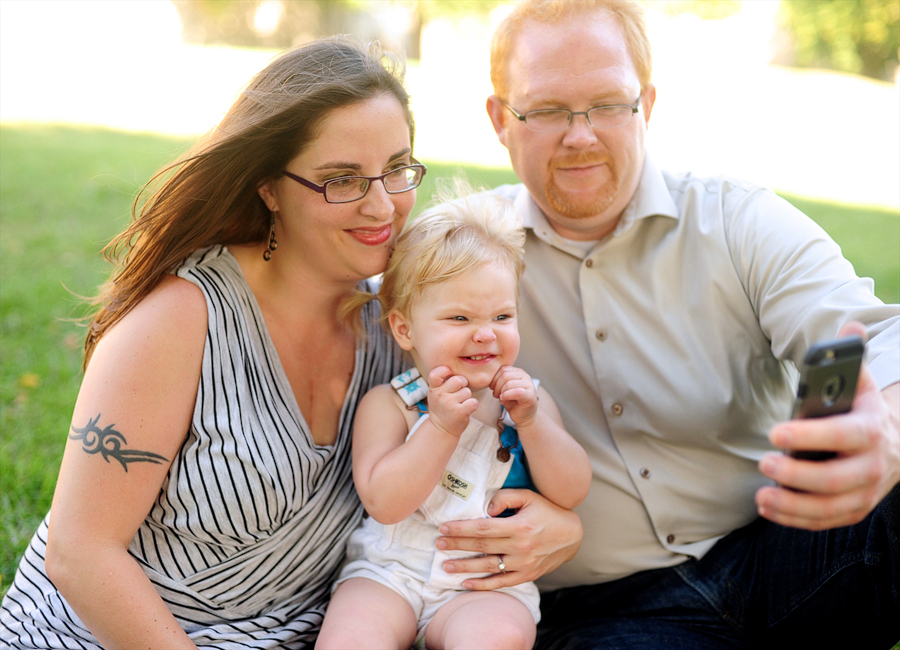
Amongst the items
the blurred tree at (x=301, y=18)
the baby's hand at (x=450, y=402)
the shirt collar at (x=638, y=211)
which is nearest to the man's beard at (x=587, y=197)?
the shirt collar at (x=638, y=211)

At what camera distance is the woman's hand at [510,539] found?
2527 millimetres

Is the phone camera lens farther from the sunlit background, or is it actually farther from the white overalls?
the sunlit background

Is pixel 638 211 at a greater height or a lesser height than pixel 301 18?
lesser

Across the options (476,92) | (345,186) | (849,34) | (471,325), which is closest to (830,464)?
(471,325)

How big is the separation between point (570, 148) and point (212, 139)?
1.36 meters

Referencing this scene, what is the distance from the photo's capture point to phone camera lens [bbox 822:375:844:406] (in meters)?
1.64

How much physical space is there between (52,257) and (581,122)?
19.6 feet

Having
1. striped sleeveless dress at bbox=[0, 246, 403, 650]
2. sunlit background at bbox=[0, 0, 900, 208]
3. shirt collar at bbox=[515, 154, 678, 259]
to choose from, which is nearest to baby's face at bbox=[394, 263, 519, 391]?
striped sleeveless dress at bbox=[0, 246, 403, 650]

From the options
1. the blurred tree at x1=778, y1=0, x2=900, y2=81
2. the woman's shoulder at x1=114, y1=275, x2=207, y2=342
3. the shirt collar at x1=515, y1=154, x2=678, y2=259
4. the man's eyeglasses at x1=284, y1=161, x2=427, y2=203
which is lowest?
the woman's shoulder at x1=114, y1=275, x2=207, y2=342

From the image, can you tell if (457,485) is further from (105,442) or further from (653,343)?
(105,442)

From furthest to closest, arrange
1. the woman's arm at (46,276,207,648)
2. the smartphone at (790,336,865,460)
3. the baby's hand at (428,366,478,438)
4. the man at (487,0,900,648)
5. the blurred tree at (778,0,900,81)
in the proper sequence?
the blurred tree at (778,0,900,81), the man at (487,0,900,648), the baby's hand at (428,366,478,438), the woman's arm at (46,276,207,648), the smartphone at (790,336,865,460)

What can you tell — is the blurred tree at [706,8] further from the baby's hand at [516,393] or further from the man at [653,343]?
the baby's hand at [516,393]

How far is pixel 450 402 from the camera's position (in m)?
2.33

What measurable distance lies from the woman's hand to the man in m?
0.38
